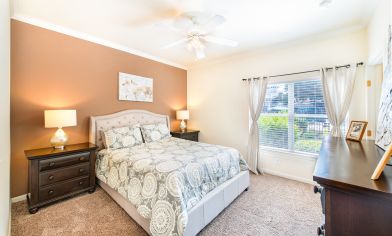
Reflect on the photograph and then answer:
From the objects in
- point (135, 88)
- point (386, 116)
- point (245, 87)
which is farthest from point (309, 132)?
point (135, 88)

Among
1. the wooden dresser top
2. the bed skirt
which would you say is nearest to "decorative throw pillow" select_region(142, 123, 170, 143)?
the bed skirt

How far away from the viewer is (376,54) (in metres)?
2.03

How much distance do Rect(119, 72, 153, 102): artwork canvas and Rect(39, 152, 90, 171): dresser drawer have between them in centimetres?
134

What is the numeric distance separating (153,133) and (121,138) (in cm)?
68

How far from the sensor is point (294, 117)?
3.18 m

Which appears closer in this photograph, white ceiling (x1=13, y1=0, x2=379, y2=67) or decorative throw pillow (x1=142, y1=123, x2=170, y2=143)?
white ceiling (x1=13, y1=0, x2=379, y2=67)

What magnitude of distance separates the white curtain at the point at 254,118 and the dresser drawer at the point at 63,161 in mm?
3028

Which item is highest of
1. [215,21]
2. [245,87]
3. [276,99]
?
[215,21]

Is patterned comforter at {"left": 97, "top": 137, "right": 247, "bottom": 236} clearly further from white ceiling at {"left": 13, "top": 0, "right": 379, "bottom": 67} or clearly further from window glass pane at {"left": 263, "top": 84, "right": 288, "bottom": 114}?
white ceiling at {"left": 13, "top": 0, "right": 379, "bottom": 67}

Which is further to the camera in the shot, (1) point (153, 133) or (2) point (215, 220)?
(1) point (153, 133)

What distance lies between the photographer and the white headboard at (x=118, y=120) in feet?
9.65

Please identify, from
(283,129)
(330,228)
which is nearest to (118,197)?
(330,228)

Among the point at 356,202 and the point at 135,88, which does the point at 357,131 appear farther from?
the point at 135,88

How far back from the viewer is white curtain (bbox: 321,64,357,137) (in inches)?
100
